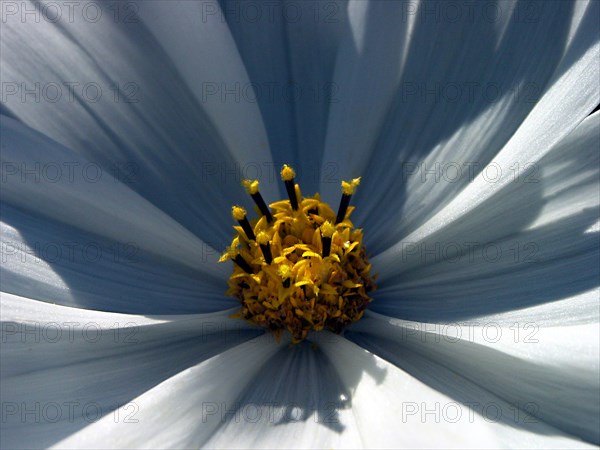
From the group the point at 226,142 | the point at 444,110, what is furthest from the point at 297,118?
the point at 444,110

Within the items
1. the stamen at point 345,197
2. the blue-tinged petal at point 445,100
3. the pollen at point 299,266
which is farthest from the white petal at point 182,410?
the blue-tinged petal at point 445,100

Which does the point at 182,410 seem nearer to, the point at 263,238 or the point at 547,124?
the point at 263,238

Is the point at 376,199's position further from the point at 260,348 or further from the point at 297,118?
the point at 260,348

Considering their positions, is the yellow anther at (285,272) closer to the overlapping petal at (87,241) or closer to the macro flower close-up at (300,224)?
the macro flower close-up at (300,224)

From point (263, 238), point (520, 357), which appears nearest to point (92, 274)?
point (263, 238)

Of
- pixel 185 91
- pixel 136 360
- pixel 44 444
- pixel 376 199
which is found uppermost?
pixel 185 91

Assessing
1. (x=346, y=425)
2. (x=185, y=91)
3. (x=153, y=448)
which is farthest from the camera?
(x=185, y=91)

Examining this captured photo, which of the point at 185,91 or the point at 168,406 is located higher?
the point at 185,91
